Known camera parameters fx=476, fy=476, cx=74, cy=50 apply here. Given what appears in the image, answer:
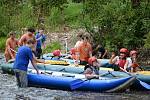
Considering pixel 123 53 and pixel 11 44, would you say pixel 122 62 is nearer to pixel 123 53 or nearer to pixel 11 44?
pixel 123 53

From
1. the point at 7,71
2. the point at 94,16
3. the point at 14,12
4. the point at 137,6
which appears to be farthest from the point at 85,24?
the point at 14,12

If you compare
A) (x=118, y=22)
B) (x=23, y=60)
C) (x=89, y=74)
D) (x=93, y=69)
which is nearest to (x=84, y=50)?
(x=93, y=69)

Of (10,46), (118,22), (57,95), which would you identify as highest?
(118,22)

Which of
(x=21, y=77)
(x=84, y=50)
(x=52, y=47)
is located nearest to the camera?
(x=21, y=77)

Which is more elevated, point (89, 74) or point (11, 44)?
point (11, 44)

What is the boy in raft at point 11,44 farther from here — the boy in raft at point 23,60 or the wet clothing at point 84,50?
the boy in raft at point 23,60

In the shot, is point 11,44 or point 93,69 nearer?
point 93,69

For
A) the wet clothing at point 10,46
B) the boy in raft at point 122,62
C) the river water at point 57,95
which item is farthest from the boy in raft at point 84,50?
the wet clothing at point 10,46

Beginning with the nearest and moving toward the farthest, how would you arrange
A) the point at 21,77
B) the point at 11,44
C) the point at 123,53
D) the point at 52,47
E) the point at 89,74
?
the point at 21,77
the point at 89,74
the point at 123,53
the point at 11,44
the point at 52,47

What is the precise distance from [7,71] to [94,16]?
652 cm

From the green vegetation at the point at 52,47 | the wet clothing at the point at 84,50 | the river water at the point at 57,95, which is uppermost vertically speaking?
the wet clothing at the point at 84,50

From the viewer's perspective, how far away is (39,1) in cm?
2930

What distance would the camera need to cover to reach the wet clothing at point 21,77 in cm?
1338

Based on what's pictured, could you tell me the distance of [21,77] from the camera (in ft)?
44.2
